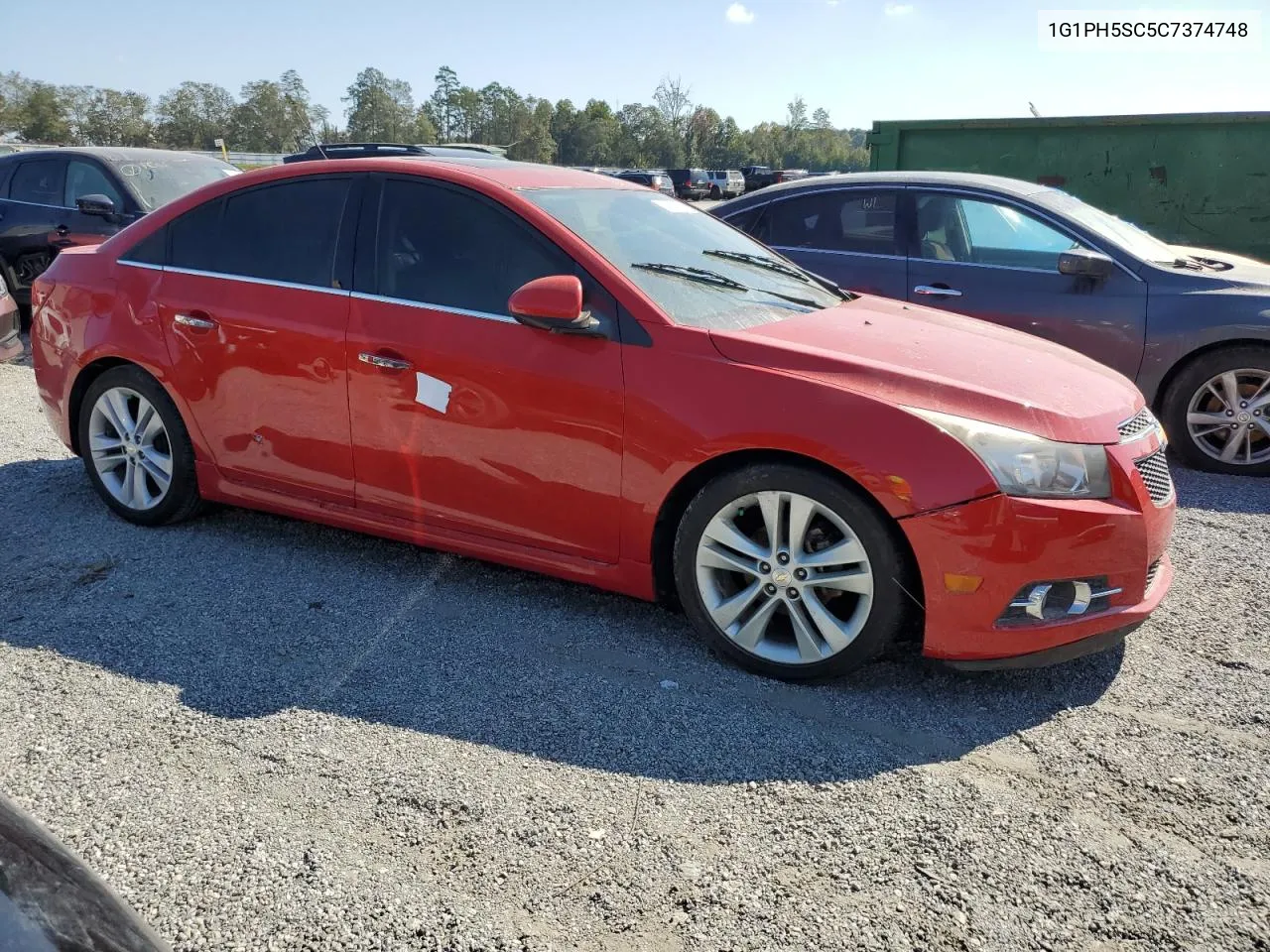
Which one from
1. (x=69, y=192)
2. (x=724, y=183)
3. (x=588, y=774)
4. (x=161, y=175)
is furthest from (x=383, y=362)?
(x=724, y=183)

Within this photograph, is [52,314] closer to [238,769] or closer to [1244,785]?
[238,769]

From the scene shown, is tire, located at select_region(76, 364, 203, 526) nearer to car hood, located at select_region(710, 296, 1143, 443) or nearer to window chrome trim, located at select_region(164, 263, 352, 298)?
window chrome trim, located at select_region(164, 263, 352, 298)

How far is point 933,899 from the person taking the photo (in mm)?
2348

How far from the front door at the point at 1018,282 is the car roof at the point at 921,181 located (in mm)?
119

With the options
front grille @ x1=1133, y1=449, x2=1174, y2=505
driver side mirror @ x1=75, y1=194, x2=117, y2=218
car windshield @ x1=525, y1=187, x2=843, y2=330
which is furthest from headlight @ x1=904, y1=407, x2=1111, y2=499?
driver side mirror @ x1=75, y1=194, x2=117, y2=218

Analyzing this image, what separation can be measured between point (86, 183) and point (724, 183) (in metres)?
38.6

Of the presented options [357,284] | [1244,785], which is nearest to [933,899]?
[1244,785]

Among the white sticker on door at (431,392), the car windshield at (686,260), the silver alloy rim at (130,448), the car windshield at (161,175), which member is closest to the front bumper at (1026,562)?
the car windshield at (686,260)

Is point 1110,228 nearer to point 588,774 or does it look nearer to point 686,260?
point 686,260

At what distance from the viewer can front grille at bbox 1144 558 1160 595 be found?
3.29 meters

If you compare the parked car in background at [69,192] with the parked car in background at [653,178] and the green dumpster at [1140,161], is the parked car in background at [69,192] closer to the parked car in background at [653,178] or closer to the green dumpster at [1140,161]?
the green dumpster at [1140,161]

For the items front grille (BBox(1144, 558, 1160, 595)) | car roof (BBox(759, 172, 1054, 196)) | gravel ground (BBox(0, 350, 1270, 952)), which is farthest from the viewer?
car roof (BBox(759, 172, 1054, 196))

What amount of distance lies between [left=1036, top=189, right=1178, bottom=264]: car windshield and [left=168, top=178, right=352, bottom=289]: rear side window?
14.0ft

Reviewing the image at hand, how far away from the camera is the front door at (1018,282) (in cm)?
592
